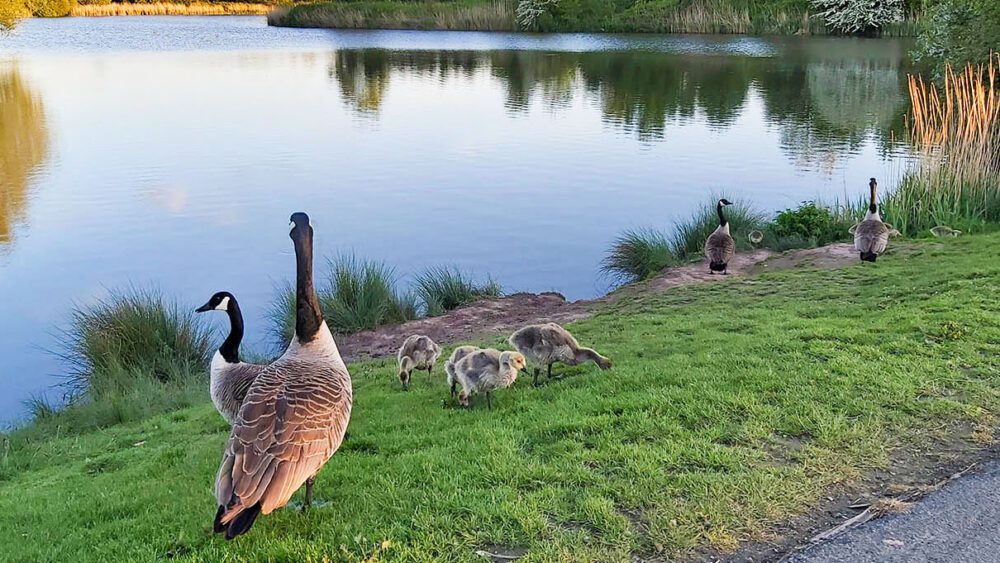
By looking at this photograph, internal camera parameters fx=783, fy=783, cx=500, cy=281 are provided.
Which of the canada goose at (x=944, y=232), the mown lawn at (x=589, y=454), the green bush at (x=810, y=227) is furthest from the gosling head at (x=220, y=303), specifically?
the canada goose at (x=944, y=232)

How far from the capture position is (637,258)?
A: 56.2 ft

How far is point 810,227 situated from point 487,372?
12.8 metres

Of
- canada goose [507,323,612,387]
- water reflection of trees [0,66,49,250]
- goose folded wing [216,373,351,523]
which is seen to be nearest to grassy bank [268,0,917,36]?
water reflection of trees [0,66,49,250]

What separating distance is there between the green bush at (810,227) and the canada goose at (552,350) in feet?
35.7

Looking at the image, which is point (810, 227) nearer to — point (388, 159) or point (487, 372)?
point (487, 372)

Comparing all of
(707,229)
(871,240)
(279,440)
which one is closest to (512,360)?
(279,440)

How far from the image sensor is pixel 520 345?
7738mm

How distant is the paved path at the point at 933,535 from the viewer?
4.36 metres

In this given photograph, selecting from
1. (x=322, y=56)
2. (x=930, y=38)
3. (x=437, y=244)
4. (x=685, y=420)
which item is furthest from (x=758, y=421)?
(x=322, y=56)

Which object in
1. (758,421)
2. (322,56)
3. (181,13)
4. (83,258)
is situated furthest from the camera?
(181,13)

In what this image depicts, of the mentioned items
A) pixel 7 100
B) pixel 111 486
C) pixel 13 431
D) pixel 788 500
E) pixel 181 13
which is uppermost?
pixel 181 13

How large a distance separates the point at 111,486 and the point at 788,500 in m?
5.06

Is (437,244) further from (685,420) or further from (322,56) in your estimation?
(322,56)

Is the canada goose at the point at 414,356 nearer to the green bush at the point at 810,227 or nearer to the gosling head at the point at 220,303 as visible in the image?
the gosling head at the point at 220,303
